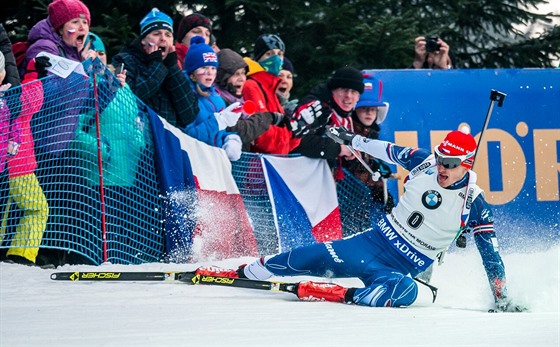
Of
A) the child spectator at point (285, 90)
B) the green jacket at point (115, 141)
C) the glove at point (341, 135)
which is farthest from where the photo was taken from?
the child spectator at point (285, 90)

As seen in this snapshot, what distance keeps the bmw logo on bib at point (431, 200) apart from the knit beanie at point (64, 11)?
3093 millimetres

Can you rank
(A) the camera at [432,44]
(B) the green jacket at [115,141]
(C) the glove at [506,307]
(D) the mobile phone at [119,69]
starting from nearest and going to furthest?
(C) the glove at [506,307]
(B) the green jacket at [115,141]
(D) the mobile phone at [119,69]
(A) the camera at [432,44]

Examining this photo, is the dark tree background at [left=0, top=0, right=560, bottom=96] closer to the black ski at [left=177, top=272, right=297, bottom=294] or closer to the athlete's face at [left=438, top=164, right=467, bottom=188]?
the black ski at [left=177, top=272, right=297, bottom=294]

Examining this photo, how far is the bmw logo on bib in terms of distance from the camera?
23.8 ft

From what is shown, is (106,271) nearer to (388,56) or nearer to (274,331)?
(274,331)

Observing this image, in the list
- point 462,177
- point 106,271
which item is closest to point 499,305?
point 462,177

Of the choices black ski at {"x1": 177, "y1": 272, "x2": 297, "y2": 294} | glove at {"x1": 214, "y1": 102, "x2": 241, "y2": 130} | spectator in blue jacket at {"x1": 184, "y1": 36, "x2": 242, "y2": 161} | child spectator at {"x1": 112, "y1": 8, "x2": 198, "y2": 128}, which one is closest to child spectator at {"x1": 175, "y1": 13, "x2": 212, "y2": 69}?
spectator in blue jacket at {"x1": 184, "y1": 36, "x2": 242, "y2": 161}

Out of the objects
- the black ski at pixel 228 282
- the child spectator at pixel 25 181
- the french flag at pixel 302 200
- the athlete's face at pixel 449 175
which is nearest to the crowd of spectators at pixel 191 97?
the child spectator at pixel 25 181

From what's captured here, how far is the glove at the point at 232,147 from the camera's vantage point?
29.5 feet

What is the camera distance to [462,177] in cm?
729

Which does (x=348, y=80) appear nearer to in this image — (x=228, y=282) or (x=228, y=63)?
(x=228, y=63)

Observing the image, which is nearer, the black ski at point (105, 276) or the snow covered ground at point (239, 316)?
the snow covered ground at point (239, 316)

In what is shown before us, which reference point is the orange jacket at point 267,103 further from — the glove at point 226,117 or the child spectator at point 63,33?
the child spectator at point 63,33

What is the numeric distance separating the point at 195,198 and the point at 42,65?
1.62m
